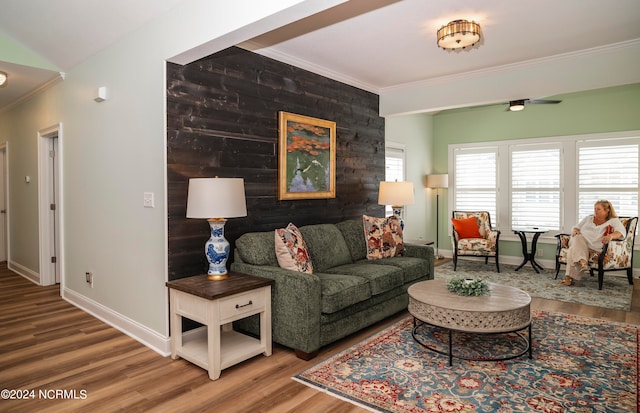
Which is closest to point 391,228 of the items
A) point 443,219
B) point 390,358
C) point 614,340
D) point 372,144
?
point 372,144

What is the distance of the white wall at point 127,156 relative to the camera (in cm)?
274

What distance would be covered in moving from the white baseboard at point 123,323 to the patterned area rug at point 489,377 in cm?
118

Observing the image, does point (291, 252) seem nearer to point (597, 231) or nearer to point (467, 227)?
point (467, 227)

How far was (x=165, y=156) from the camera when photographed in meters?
3.13

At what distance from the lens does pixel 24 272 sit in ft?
19.0

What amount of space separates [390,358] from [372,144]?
10.7 ft

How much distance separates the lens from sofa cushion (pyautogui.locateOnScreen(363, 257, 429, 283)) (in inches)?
161

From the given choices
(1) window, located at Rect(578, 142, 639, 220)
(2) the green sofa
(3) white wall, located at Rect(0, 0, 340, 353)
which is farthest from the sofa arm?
(1) window, located at Rect(578, 142, 639, 220)

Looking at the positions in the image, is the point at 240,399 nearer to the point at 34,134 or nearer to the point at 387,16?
the point at 387,16

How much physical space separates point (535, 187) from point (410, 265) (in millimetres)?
3717

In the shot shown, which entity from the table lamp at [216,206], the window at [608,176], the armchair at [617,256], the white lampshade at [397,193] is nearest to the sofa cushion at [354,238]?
the white lampshade at [397,193]

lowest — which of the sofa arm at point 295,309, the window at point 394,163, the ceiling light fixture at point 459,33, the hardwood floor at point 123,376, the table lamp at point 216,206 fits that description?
the hardwood floor at point 123,376

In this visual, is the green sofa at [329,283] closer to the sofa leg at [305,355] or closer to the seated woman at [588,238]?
the sofa leg at [305,355]

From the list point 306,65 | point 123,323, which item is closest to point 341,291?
point 123,323
